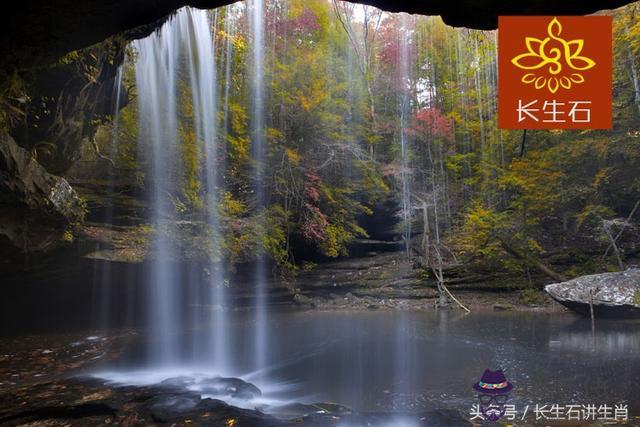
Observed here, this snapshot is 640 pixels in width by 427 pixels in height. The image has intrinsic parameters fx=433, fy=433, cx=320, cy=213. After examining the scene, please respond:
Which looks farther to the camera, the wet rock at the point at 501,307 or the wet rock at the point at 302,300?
the wet rock at the point at 302,300

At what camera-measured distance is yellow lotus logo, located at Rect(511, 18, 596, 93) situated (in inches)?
163

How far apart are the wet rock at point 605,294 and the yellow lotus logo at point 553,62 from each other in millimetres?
8905

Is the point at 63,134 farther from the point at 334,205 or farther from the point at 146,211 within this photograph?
the point at 334,205

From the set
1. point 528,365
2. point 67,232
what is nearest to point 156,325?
point 67,232

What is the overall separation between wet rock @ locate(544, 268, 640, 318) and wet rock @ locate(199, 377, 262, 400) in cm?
945

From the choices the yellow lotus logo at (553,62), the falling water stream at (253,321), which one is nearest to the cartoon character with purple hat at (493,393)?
the falling water stream at (253,321)

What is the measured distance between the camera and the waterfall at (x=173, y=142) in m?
11.4

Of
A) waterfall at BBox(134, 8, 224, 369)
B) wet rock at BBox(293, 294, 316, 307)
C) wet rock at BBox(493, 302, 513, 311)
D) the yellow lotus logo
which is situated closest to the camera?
the yellow lotus logo

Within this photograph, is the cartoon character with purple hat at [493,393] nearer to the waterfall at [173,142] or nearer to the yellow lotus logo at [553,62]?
the yellow lotus logo at [553,62]

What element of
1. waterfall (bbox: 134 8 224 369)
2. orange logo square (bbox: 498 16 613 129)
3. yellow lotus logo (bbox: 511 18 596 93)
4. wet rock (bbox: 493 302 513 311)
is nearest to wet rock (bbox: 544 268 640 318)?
wet rock (bbox: 493 302 513 311)

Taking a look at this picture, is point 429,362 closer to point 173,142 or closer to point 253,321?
point 253,321

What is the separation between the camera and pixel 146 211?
38.5 feet

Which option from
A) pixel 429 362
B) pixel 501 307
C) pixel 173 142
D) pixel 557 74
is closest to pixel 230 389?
pixel 429 362

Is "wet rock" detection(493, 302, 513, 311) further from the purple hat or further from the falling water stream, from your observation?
the purple hat
